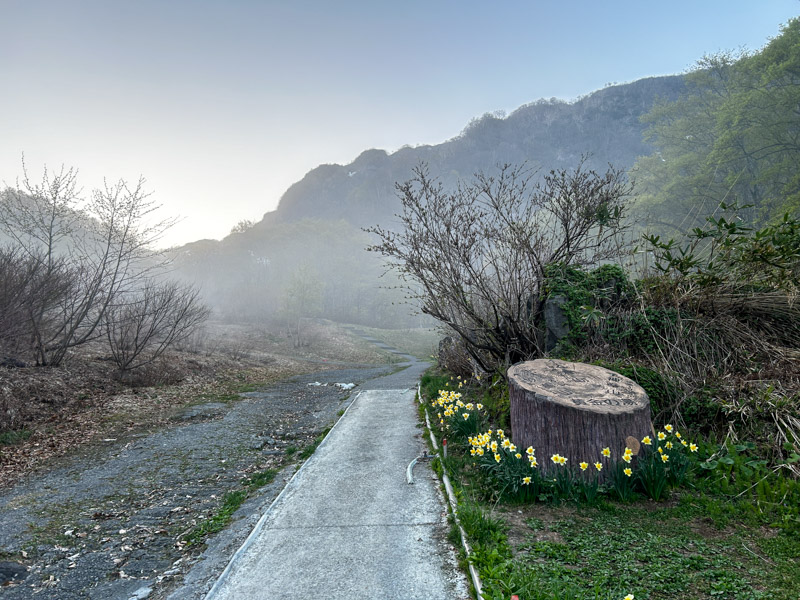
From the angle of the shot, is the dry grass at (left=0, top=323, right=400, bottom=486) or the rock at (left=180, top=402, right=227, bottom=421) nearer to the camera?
the dry grass at (left=0, top=323, right=400, bottom=486)

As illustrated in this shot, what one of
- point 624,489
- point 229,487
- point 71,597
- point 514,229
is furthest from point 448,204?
point 71,597

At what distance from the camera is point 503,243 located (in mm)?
7062

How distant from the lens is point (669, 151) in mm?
34500

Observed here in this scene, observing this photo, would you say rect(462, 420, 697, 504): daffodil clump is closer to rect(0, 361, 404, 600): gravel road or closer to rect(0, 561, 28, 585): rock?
rect(0, 361, 404, 600): gravel road

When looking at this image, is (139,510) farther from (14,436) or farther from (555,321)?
(555,321)

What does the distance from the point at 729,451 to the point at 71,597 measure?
595cm

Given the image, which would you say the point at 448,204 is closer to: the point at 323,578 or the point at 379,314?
the point at 323,578

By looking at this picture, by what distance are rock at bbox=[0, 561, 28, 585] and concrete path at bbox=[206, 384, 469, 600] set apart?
1.89 meters

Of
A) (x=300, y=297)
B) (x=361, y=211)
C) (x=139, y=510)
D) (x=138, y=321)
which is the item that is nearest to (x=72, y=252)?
(x=138, y=321)

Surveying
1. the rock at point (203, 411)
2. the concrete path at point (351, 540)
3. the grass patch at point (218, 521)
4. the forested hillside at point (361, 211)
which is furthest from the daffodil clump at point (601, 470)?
the forested hillside at point (361, 211)

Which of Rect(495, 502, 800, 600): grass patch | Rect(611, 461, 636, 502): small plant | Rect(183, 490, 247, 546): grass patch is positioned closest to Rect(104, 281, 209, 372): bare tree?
Rect(183, 490, 247, 546): grass patch

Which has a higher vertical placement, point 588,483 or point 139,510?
point 588,483

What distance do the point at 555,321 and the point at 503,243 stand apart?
155 cm

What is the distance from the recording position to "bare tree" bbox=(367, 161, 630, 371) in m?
6.71
